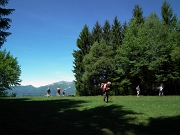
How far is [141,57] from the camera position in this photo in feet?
141

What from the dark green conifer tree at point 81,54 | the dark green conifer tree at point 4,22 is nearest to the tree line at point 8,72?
the dark green conifer tree at point 81,54

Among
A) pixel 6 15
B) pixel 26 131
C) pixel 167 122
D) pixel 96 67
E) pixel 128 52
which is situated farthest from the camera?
pixel 96 67

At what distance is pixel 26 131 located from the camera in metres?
8.62

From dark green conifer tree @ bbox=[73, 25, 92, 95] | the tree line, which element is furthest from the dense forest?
the tree line

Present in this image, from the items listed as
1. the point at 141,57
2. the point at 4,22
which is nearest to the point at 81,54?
the point at 141,57

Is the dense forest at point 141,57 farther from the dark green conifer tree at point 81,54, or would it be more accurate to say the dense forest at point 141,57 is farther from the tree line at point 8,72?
the tree line at point 8,72

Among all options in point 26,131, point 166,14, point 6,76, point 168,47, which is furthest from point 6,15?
point 6,76

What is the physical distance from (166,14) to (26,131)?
46.9 m

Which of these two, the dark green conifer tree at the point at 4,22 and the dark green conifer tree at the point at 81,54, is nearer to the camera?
the dark green conifer tree at the point at 4,22

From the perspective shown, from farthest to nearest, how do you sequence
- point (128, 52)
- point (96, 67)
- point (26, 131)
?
point (96, 67) → point (128, 52) → point (26, 131)

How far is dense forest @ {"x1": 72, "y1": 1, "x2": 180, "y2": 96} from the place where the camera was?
4147 centimetres

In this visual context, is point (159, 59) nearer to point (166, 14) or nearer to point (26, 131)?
point (166, 14)

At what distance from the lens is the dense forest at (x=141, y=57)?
136 ft

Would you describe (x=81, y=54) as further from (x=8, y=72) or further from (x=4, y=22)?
(x=4, y=22)
